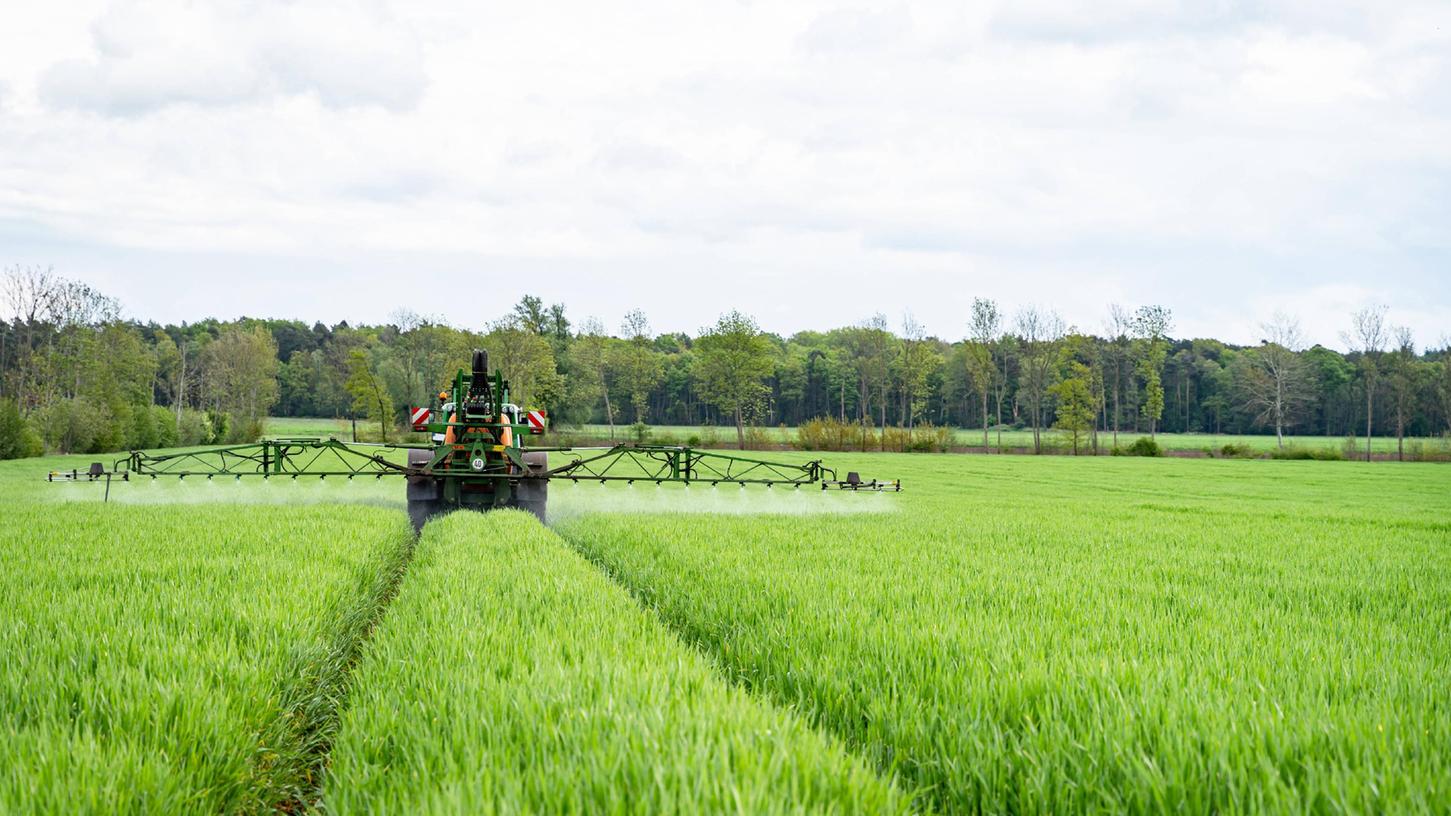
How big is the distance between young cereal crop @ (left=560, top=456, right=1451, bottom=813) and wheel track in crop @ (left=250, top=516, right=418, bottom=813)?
234 cm

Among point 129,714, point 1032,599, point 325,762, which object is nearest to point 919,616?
point 1032,599

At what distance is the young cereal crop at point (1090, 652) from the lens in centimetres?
300

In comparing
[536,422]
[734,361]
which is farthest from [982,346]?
[536,422]

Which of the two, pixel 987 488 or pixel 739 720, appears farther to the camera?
pixel 987 488

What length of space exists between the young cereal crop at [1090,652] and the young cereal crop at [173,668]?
8.09 feet

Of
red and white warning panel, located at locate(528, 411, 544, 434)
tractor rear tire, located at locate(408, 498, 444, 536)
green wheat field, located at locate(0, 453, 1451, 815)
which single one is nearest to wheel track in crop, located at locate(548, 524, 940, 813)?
green wheat field, located at locate(0, 453, 1451, 815)

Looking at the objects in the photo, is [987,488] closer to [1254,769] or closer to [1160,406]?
[1254,769]

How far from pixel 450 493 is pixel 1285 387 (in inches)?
3190

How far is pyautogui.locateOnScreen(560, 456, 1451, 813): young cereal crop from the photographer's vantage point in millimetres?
2998

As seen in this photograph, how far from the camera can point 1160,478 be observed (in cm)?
3519

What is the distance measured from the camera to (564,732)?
129 inches

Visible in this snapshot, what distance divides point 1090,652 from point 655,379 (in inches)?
2780

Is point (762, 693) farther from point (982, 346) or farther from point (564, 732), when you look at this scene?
point (982, 346)

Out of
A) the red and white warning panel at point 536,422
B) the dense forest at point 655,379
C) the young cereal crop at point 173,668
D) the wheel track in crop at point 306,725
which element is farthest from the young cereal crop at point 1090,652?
the dense forest at point 655,379
